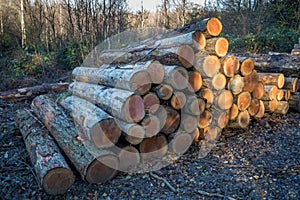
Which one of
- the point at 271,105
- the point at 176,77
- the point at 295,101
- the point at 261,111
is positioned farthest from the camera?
the point at 295,101

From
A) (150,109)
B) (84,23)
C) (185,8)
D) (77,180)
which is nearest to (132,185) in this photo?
(77,180)

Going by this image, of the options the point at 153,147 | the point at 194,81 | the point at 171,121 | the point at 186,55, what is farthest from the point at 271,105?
the point at 153,147

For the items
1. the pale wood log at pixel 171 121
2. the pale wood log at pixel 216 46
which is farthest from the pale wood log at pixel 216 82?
the pale wood log at pixel 171 121

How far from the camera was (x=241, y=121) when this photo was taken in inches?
152

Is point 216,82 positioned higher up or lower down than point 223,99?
higher up

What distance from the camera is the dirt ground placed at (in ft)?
8.07

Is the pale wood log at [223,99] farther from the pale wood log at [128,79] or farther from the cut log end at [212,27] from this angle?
the pale wood log at [128,79]

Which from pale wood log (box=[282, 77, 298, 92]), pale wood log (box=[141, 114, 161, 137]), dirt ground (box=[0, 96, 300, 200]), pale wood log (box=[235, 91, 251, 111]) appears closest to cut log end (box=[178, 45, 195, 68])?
pale wood log (box=[141, 114, 161, 137])

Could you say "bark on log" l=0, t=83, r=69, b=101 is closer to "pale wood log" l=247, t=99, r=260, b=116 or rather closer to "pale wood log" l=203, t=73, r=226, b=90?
"pale wood log" l=203, t=73, r=226, b=90

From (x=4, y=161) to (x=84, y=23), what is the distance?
6821 mm

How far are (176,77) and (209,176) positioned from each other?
1.27 meters

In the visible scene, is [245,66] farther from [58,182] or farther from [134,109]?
[58,182]

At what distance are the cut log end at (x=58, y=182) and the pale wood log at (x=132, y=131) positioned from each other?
737 mm

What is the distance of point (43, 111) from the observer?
3758 millimetres
